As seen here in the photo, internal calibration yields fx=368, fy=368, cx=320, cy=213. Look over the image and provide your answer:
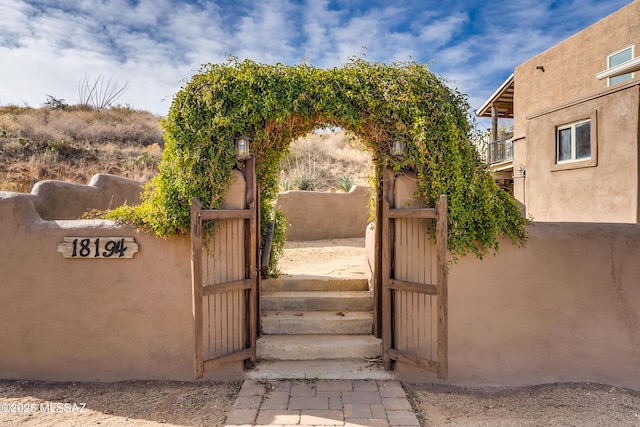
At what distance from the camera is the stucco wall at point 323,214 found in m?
10.7

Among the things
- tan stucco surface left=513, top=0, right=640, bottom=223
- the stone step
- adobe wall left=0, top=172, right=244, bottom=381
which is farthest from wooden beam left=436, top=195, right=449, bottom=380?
tan stucco surface left=513, top=0, right=640, bottom=223

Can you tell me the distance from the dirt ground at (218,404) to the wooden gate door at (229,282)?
43cm

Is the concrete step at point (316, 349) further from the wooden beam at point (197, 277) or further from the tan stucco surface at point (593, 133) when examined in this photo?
the tan stucco surface at point (593, 133)

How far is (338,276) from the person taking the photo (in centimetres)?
598

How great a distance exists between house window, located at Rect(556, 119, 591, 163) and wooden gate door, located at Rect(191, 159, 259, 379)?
23.3ft

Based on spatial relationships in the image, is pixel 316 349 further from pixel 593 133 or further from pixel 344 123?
pixel 593 133

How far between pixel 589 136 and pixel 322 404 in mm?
7504

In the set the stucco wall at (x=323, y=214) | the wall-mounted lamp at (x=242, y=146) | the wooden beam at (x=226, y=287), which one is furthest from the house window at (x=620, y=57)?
the wooden beam at (x=226, y=287)

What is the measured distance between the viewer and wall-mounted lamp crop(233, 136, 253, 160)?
4090mm

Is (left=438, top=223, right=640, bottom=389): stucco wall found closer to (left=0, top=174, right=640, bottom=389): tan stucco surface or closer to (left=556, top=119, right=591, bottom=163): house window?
(left=0, top=174, right=640, bottom=389): tan stucco surface

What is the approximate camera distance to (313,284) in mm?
5664

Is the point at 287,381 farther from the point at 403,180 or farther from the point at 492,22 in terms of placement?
the point at 492,22

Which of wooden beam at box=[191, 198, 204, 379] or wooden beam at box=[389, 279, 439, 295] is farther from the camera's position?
wooden beam at box=[389, 279, 439, 295]

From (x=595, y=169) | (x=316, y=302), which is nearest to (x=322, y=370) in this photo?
(x=316, y=302)
